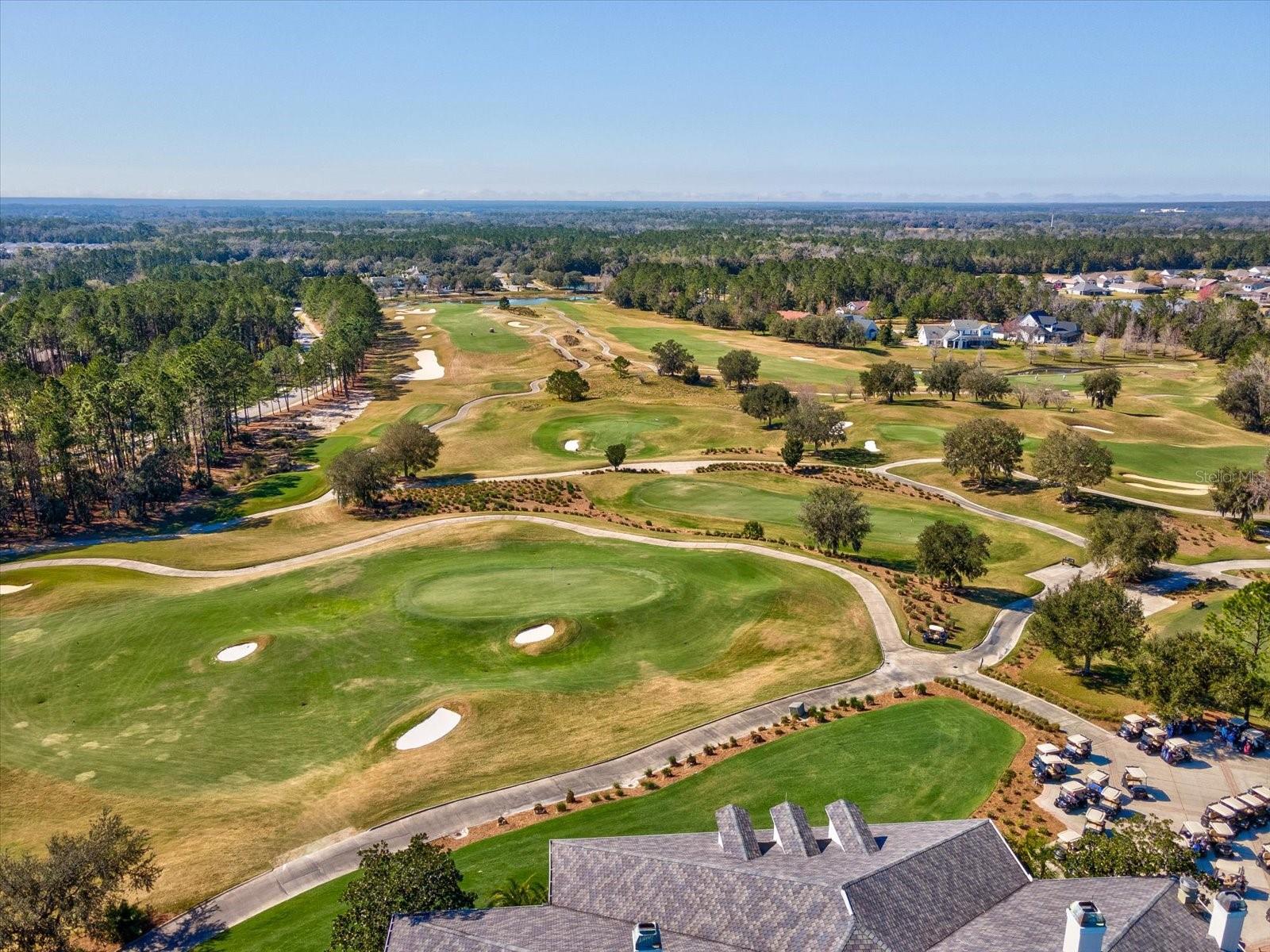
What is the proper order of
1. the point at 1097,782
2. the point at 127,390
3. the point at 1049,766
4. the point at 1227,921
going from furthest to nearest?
the point at 127,390 → the point at 1049,766 → the point at 1097,782 → the point at 1227,921

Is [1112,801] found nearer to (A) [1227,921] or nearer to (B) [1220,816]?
(B) [1220,816]

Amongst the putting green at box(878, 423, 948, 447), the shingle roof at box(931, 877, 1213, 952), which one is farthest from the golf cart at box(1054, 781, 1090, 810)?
the putting green at box(878, 423, 948, 447)

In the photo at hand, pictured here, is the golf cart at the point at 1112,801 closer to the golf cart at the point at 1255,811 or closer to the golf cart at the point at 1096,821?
the golf cart at the point at 1096,821

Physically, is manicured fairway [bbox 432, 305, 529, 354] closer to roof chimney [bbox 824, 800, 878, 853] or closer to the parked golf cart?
the parked golf cart

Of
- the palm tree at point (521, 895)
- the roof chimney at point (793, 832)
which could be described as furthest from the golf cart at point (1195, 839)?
the palm tree at point (521, 895)

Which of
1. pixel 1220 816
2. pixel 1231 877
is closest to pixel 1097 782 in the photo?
pixel 1220 816

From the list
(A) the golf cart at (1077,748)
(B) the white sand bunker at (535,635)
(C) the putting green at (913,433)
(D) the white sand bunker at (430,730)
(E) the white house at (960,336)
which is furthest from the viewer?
(E) the white house at (960,336)

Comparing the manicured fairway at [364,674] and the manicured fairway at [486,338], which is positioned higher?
the manicured fairway at [486,338]
